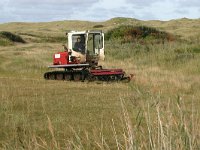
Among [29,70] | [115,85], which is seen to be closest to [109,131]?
[115,85]

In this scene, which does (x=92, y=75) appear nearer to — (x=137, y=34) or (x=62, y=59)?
(x=62, y=59)

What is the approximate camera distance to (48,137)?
1024cm

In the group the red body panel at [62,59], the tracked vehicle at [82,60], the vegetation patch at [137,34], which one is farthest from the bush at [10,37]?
the tracked vehicle at [82,60]

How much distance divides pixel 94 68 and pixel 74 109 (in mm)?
11487

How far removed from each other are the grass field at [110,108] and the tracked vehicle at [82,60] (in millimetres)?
1636

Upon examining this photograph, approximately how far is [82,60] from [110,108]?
1118cm

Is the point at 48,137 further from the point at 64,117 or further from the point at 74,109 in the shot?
the point at 74,109

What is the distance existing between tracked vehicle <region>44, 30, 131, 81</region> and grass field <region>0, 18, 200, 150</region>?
1.64 metres

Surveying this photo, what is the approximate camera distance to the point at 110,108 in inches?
570

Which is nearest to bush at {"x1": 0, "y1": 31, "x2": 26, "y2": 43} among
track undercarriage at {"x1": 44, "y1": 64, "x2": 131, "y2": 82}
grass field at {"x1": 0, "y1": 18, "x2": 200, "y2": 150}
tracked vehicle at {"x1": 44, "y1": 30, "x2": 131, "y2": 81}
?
grass field at {"x1": 0, "y1": 18, "x2": 200, "y2": 150}

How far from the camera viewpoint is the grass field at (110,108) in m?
4.49

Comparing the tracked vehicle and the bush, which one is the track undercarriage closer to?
the tracked vehicle

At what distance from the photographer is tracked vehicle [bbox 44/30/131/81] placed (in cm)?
2377

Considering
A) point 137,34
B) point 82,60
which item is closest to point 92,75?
point 82,60
